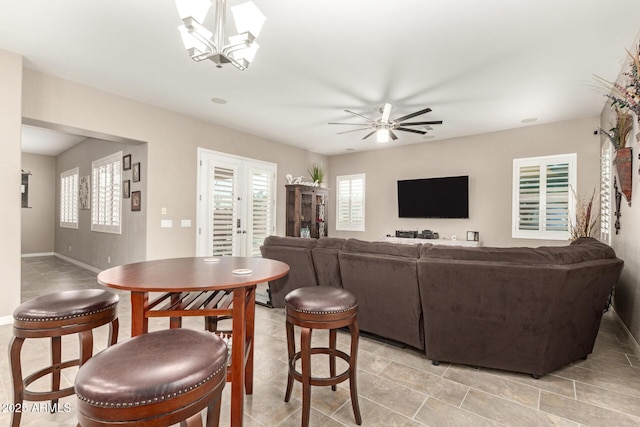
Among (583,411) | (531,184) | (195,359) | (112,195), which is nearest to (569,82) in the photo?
(531,184)

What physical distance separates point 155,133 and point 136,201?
1.10 metres

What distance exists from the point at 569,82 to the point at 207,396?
4793mm

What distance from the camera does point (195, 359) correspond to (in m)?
0.99

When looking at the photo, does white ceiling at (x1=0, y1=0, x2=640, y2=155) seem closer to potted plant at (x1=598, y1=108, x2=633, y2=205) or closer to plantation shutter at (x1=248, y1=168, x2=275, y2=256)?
potted plant at (x1=598, y1=108, x2=633, y2=205)

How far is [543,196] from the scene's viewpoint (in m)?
5.17

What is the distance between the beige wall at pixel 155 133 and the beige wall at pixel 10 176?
344 mm

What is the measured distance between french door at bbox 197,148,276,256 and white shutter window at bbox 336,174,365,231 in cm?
202

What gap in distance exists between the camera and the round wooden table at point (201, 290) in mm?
1348

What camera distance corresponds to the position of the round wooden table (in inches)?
53.1

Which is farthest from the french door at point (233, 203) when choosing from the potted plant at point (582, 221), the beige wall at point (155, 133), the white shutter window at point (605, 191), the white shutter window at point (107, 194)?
the white shutter window at point (605, 191)

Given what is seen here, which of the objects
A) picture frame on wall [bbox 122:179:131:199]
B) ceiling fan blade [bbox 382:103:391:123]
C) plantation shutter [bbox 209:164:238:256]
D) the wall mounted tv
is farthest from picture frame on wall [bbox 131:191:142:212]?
the wall mounted tv

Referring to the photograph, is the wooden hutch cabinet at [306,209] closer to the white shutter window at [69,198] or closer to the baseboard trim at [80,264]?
the baseboard trim at [80,264]

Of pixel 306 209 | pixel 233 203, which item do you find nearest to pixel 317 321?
pixel 233 203

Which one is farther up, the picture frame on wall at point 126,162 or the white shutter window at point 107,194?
the picture frame on wall at point 126,162
